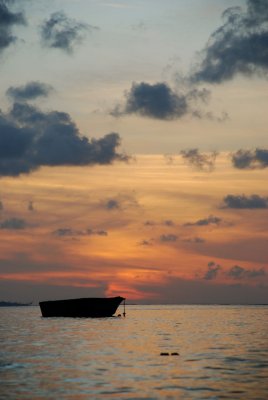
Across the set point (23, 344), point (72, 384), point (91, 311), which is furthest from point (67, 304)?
point (72, 384)

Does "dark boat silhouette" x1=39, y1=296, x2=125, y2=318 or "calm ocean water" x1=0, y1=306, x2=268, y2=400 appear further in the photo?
"dark boat silhouette" x1=39, y1=296, x2=125, y2=318

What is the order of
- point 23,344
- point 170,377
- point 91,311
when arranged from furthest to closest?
point 91,311 < point 23,344 < point 170,377

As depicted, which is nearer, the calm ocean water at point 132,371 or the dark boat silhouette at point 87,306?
the calm ocean water at point 132,371

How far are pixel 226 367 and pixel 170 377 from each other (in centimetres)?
948

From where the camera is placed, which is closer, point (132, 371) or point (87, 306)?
point (132, 371)

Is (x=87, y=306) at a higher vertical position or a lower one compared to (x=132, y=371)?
higher

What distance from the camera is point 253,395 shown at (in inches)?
1628

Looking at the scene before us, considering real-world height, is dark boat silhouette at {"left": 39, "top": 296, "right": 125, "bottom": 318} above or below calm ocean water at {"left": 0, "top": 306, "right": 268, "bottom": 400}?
above

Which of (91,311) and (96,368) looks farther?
(91,311)

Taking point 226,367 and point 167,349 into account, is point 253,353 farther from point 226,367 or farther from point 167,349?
point 226,367

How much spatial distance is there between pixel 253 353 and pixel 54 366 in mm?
24768

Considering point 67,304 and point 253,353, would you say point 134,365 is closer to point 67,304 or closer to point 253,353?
point 253,353

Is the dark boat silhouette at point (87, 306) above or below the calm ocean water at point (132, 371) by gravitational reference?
above

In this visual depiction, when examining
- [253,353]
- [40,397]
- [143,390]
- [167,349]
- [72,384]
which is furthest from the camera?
[167,349]
